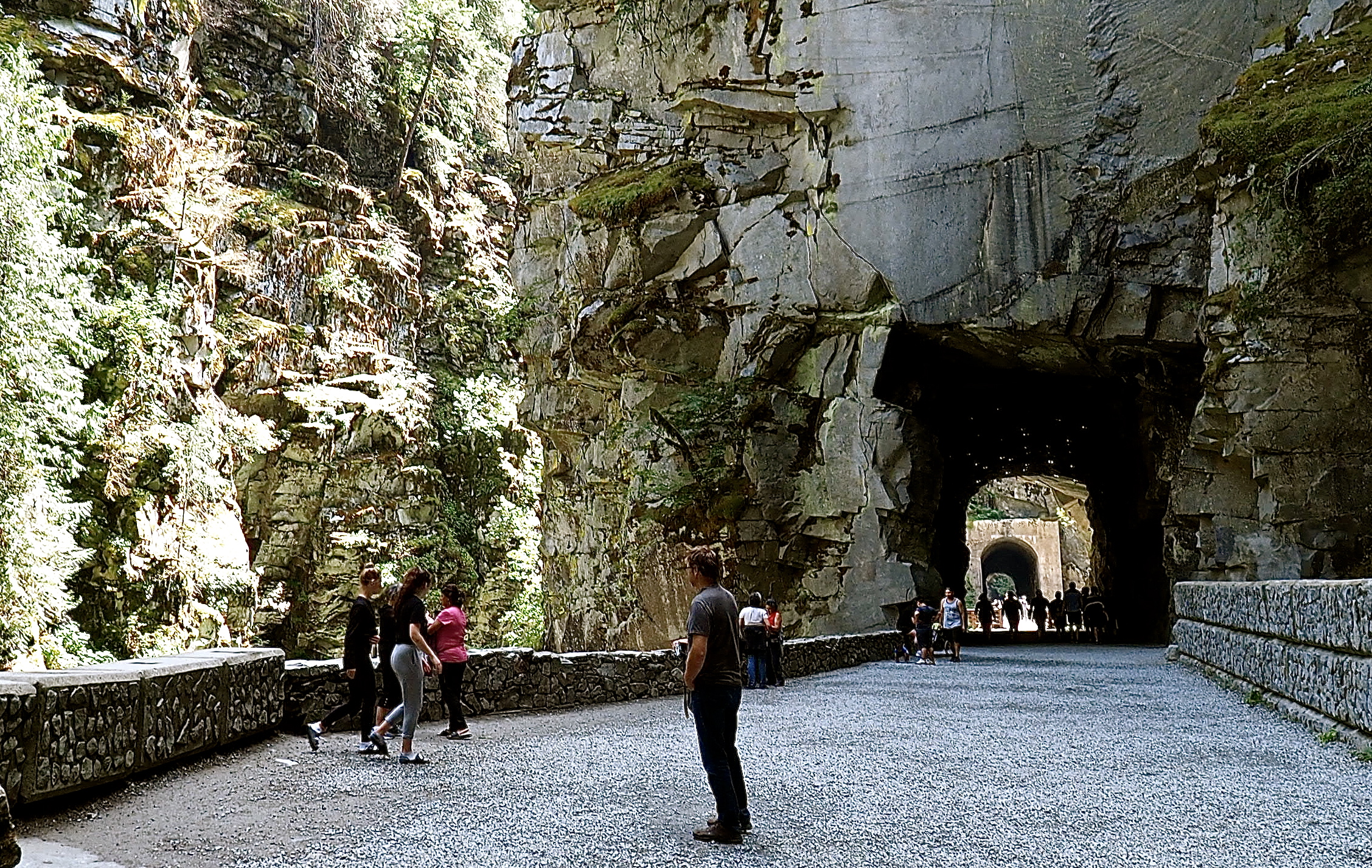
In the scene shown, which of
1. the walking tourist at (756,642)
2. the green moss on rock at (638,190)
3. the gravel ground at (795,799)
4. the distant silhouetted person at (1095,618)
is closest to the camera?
the gravel ground at (795,799)

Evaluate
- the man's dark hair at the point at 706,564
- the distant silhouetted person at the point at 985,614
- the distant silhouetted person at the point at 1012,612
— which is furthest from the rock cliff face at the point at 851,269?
the man's dark hair at the point at 706,564

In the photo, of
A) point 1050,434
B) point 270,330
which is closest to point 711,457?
point 270,330

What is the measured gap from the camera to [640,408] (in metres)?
23.3

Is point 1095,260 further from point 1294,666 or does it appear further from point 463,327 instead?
point 463,327

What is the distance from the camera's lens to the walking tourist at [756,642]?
507 inches

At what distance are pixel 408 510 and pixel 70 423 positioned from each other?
11.7 metres

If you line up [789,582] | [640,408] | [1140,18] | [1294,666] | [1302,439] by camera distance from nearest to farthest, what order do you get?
1. [1294,666]
2. [1302,439]
3. [1140,18]
4. [789,582]
5. [640,408]

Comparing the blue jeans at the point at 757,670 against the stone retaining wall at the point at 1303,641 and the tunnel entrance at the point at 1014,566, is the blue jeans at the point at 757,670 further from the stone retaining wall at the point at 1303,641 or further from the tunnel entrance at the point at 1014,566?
the tunnel entrance at the point at 1014,566

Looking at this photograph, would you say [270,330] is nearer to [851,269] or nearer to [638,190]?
[638,190]

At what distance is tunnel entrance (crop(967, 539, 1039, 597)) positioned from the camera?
4478 centimetres

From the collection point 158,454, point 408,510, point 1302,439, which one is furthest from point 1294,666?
point 408,510

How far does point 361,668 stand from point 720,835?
4.13m

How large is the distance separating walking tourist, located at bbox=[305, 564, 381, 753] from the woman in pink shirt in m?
0.69

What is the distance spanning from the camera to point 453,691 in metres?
8.97
